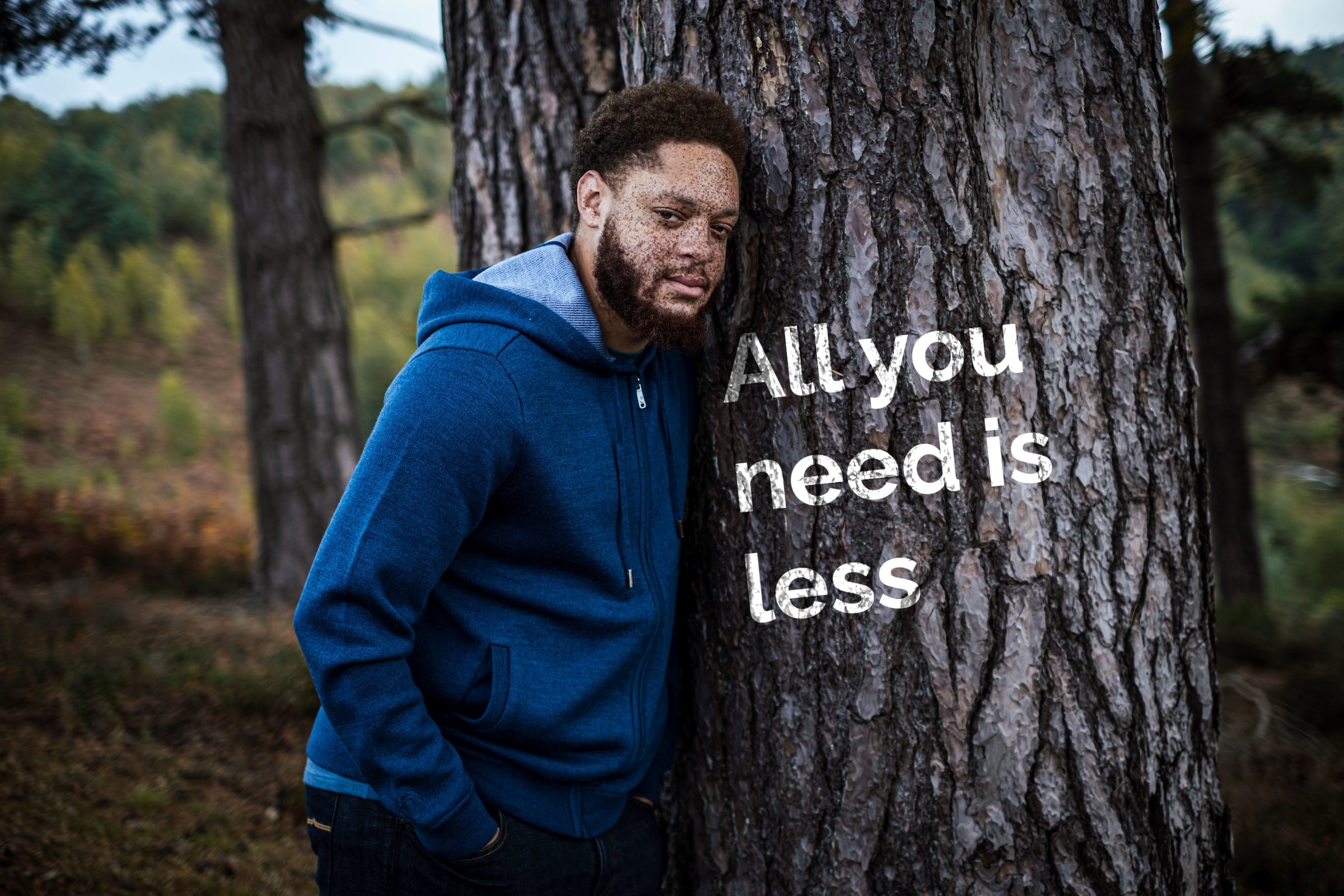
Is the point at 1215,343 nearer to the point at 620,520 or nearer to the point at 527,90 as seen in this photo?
the point at 527,90

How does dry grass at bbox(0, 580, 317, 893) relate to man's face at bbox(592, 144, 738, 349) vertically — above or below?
below

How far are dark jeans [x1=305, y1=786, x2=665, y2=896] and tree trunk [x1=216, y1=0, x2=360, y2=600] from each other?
570 centimetres

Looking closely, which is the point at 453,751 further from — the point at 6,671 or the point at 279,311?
the point at 279,311

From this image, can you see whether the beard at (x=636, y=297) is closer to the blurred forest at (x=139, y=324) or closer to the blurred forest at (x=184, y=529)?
the blurred forest at (x=184, y=529)

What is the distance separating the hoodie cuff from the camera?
155 centimetres

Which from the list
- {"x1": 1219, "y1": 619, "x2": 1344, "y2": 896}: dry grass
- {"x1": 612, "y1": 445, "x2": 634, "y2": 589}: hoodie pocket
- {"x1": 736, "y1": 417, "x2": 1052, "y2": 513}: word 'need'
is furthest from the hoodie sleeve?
{"x1": 1219, "y1": 619, "x2": 1344, "y2": 896}: dry grass

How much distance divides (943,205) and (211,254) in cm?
2695

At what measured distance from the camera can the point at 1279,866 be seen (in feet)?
9.98

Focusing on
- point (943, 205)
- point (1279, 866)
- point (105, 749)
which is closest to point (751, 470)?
point (943, 205)

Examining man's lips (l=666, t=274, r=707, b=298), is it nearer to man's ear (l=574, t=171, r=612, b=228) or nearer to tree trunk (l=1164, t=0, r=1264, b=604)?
man's ear (l=574, t=171, r=612, b=228)

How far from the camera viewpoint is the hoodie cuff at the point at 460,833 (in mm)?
1553

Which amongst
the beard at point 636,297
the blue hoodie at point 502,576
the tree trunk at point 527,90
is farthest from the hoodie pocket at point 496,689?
the tree trunk at point 527,90

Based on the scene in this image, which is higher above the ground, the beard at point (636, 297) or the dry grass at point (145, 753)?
the beard at point (636, 297)

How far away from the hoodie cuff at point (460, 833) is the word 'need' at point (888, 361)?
3.55ft
